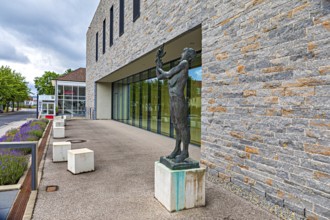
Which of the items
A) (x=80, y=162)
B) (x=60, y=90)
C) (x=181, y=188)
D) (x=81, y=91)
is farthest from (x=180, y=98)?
(x=81, y=91)

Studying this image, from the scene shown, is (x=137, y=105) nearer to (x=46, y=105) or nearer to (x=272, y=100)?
(x=272, y=100)

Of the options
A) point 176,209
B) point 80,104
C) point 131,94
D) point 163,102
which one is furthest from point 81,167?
point 80,104

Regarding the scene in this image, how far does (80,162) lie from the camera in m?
5.70

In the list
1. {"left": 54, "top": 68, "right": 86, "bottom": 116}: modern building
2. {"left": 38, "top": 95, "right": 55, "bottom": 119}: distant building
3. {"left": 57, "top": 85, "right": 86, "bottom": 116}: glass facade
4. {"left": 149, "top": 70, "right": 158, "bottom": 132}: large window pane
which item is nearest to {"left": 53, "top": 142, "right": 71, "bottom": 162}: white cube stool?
{"left": 149, "top": 70, "right": 158, "bottom": 132}: large window pane

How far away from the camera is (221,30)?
5070 millimetres

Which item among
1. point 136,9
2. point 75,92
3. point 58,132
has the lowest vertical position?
point 58,132

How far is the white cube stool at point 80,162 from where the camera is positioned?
5627 millimetres

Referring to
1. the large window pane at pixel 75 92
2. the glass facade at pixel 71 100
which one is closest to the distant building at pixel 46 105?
the glass facade at pixel 71 100

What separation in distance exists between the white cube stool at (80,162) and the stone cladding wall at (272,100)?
296cm

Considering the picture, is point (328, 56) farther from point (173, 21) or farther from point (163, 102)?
point (163, 102)

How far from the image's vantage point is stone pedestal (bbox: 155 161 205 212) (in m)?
3.68

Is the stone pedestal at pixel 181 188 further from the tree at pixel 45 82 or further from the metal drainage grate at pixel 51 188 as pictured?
the tree at pixel 45 82

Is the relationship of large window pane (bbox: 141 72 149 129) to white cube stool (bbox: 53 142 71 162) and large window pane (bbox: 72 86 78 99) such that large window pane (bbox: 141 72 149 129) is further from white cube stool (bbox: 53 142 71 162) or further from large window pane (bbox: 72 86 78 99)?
large window pane (bbox: 72 86 78 99)

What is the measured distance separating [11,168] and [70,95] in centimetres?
3011
